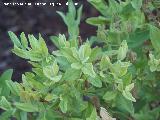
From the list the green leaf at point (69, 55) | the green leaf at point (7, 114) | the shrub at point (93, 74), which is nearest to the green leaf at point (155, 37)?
the shrub at point (93, 74)

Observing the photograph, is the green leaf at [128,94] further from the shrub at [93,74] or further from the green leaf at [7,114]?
the green leaf at [7,114]

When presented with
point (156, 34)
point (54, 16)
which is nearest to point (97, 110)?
point (156, 34)

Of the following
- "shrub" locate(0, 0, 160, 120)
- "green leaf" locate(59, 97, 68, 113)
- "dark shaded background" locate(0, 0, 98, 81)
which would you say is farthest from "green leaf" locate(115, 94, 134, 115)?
"dark shaded background" locate(0, 0, 98, 81)

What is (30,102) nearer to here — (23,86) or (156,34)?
(23,86)

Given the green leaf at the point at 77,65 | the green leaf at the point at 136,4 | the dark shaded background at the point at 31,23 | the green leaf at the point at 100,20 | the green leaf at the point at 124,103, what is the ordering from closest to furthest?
the green leaf at the point at 77,65 < the green leaf at the point at 124,103 < the green leaf at the point at 136,4 < the green leaf at the point at 100,20 < the dark shaded background at the point at 31,23

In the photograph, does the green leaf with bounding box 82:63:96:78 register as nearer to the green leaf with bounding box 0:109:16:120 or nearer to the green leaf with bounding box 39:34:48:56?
the green leaf with bounding box 39:34:48:56
